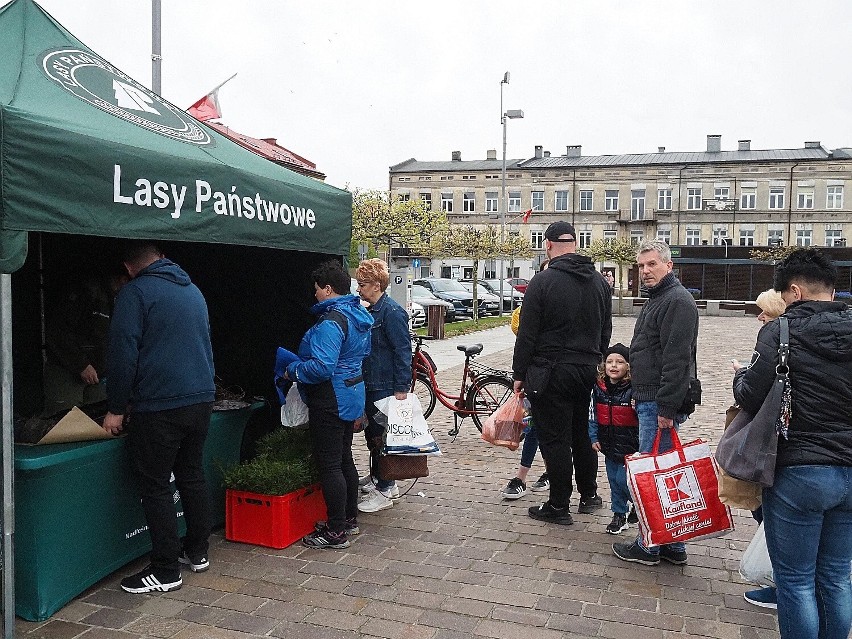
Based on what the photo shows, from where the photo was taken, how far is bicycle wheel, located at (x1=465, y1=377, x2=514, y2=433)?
27.6 ft

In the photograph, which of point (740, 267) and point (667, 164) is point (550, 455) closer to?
point (740, 267)

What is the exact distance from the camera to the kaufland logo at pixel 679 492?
4.22 metres

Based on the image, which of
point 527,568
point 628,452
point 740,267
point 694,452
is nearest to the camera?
point 694,452

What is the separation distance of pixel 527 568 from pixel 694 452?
119 centimetres

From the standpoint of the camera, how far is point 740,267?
4200 cm

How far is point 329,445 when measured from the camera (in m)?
4.80

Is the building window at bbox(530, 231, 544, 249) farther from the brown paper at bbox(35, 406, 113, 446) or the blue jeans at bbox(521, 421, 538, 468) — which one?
the brown paper at bbox(35, 406, 113, 446)

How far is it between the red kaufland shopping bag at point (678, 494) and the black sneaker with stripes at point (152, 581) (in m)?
2.53

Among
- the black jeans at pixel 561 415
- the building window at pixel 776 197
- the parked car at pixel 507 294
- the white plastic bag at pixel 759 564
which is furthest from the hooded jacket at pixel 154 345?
the building window at pixel 776 197

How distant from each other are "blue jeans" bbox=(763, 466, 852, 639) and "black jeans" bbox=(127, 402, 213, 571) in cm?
286

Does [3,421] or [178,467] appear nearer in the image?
[3,421]

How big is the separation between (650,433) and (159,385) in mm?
2771

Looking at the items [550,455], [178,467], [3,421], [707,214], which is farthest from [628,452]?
[707,214]

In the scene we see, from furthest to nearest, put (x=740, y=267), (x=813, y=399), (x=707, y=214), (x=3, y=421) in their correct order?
(x=707, y=214) → (x=740, y=267) → (x=3, y=421) → (x=813, y=399)
